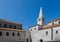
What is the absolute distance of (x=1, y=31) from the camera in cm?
4344

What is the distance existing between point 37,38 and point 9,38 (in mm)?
9707

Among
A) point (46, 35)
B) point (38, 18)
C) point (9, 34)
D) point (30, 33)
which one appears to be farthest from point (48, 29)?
point (38, 18)

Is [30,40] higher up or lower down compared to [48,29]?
lower down

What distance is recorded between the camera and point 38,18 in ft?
197

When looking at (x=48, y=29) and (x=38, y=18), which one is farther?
(x=38, y=18)

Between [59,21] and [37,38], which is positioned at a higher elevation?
[59,21]

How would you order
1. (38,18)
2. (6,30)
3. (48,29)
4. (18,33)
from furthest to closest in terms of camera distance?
(38,18) < (18,33) < (6,30) < (48,29)

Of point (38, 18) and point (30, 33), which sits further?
point (38, 18)

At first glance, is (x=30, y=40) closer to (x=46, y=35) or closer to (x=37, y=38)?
(x=37, y=38)

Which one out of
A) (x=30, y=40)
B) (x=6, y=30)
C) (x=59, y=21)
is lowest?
(x=30, y=40)

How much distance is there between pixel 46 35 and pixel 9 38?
1288cm

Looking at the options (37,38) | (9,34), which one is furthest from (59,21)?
(9,34)

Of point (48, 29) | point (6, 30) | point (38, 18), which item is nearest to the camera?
point (48, 29)

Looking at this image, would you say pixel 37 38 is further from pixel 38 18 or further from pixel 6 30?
pixel 38 18
